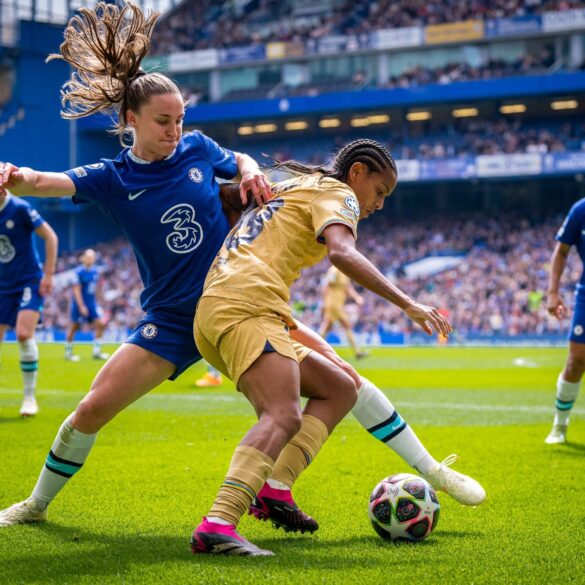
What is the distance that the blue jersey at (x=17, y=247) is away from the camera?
9.29 metres

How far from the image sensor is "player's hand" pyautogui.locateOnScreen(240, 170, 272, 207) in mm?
4238

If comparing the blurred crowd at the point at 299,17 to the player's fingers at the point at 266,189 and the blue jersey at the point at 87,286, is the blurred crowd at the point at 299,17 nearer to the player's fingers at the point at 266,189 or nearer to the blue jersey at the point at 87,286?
the blue jersey at the point at 87,286

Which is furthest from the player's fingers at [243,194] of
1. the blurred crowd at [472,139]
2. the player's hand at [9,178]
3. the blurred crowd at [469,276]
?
the blurred crowd at [472,139]

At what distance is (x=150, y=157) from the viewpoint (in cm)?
445

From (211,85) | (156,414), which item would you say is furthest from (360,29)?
(156,414)

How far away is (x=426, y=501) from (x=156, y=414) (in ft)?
21.1

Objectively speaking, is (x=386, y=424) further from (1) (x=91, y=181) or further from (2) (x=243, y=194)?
(1) (x=91, y=181)

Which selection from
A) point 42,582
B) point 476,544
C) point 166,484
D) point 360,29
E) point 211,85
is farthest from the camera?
point 211,85

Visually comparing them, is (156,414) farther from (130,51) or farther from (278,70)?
(278,70)

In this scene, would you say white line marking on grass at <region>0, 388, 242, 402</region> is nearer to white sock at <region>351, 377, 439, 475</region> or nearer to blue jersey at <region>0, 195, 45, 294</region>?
blue jersey at <region>0, 195, 45, 294</region>

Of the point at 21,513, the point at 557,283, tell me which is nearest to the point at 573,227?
the point at 557,283

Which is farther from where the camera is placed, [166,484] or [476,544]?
[166,484]

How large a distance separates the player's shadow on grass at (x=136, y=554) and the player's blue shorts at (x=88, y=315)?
14.8 m

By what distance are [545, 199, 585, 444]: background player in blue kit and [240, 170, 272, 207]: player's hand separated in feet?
14.1
